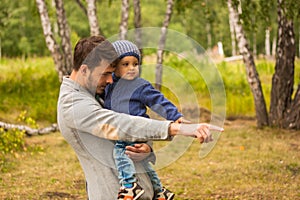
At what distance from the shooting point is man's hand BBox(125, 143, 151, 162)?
10.7 ft

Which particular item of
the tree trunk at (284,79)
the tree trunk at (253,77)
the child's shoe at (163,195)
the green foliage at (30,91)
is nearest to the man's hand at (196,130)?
the child's shoe at (163,195)

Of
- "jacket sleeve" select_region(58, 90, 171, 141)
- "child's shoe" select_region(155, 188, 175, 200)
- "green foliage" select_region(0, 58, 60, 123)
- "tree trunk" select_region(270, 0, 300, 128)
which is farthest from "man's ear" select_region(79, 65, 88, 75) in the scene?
"green foliage" select_region(0, 58, 60, 123)

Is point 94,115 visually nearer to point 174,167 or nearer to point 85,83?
point 85,83

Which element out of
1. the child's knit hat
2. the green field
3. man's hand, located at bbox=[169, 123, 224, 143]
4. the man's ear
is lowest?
the green field

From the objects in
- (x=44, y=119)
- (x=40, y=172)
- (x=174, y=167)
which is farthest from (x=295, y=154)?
(x=44, y=119)

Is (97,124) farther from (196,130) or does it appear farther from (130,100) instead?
(196,130)

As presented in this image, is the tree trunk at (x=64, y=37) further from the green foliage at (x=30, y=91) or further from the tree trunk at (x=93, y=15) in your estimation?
the green foliage at (x=30, y=91)

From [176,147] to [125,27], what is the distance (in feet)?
35.2

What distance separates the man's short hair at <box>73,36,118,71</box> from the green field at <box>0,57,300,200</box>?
424 mm

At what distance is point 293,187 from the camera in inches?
314

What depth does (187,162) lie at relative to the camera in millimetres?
10031

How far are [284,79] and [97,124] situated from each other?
962 centimetres

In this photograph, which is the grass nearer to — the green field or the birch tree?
the green field

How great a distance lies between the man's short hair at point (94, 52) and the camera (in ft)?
10.6
